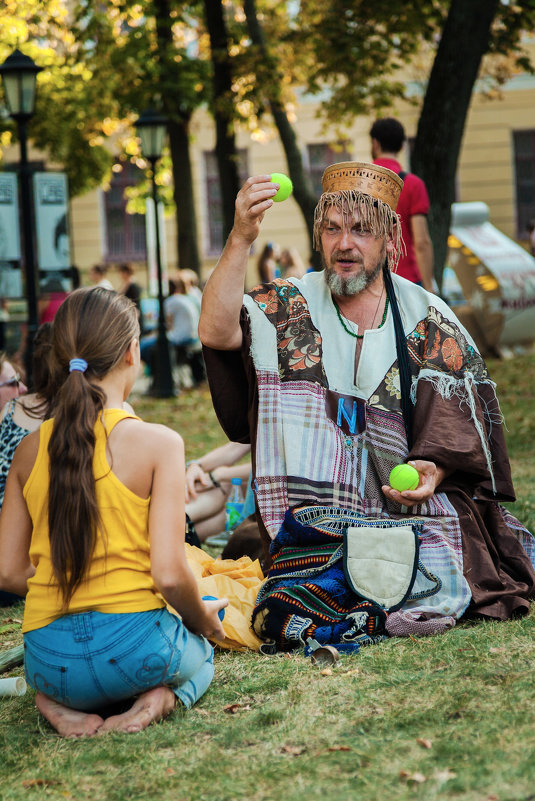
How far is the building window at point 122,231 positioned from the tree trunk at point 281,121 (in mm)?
13377

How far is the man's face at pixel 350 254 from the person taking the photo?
444 centimetres

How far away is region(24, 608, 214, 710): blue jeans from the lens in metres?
3.11

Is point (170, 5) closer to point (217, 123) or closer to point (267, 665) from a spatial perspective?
point (217, 123)

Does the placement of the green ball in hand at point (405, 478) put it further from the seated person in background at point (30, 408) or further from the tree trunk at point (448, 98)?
the tree trunk at point (448, 98)

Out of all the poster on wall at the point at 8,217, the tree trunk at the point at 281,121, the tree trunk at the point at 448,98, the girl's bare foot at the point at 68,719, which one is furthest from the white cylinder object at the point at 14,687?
the tree trunk at the point at 281,121

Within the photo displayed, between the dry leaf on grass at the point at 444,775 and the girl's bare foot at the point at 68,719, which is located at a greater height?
the dry leaf on grass at the point at 444,775

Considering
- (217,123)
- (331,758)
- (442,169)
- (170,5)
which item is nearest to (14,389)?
(331,758)

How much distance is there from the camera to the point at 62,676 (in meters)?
3.14

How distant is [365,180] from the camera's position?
445cm

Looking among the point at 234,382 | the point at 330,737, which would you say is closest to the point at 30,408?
the point at 234,382

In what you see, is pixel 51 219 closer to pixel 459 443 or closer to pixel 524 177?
pixel 459 443

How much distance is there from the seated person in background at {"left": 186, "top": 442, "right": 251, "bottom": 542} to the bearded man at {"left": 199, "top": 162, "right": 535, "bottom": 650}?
0.96 meters

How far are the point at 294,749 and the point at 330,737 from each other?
124 millimetres

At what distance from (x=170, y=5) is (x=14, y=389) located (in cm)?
1181
